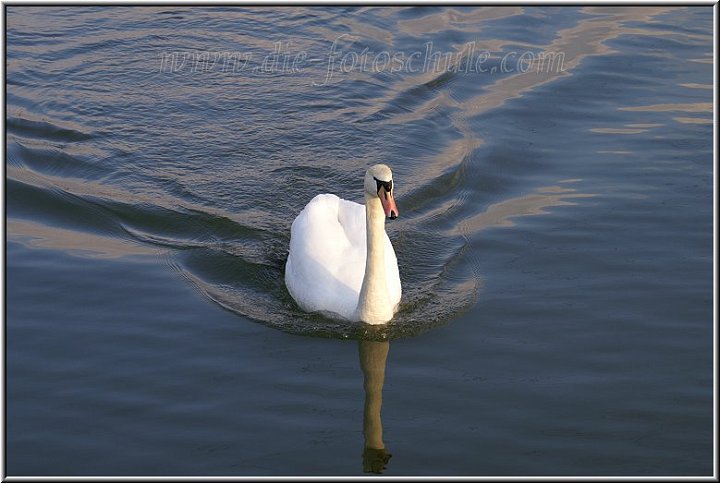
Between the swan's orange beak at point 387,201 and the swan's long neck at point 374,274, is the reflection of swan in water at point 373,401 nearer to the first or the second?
the swan's long neck at point 374,274

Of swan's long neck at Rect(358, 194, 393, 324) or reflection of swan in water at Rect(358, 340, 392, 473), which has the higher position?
swan's long neck at Rect(358, 194, 393, 324)

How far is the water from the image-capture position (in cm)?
791

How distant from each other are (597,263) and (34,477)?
20.0 ft

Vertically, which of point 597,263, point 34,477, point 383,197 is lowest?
point 34,477

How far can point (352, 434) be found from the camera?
791 centimetres

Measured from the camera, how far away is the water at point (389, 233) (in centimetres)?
791

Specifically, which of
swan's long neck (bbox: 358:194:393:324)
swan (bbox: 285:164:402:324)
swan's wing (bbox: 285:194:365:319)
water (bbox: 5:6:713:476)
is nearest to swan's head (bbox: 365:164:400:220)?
swan (bbox: 285:164:402:324)

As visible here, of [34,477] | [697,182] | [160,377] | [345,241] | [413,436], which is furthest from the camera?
[697,182]

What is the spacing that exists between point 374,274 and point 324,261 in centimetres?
78

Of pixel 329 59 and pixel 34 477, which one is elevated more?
pixel 329 59

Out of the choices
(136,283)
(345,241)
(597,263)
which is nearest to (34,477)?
(136,283)

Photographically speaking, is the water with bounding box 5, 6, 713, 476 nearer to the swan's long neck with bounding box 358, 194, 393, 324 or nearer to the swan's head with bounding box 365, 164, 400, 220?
the swan's long neck with bounding box 358, 194, 393, 324

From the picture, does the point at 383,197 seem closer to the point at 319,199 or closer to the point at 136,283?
the point at 319,199

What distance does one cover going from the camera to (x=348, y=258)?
1003cm
